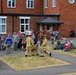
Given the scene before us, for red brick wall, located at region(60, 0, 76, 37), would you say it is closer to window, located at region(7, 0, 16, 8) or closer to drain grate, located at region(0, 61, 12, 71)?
window, located at region(7, 0, 16, 8)

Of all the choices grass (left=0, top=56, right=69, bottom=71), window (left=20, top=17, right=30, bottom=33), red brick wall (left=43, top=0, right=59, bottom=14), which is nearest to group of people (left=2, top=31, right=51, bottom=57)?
grass (left=0, top=56, right=69, bottom=71)

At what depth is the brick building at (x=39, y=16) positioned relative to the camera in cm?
3744

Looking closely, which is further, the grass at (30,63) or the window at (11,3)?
the window at (11,3)

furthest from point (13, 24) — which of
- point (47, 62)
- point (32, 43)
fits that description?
point (47, 62)

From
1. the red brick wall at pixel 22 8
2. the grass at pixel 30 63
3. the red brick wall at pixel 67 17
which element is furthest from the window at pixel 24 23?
the grass at pixel 30 63

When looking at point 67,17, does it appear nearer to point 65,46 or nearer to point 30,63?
point 65,46

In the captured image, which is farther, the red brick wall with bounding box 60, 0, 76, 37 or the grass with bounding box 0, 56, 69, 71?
the red brick wall with bounding box 60, 0, 76, 37

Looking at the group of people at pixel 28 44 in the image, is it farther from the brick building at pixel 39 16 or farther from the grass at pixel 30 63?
the brick building at pixel 39 16

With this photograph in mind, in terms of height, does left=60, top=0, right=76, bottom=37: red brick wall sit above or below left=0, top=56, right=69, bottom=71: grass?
above

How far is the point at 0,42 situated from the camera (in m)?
27.0

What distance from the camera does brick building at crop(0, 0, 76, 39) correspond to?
37.4 m

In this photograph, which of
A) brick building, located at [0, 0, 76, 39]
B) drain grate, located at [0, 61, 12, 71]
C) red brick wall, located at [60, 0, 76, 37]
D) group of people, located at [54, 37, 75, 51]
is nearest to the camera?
drain grate, located at [0, 61, 12, 71]

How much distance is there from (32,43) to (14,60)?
2474 mm

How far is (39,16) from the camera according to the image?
39.7 metres
